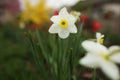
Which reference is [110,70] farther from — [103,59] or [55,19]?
[55,19]

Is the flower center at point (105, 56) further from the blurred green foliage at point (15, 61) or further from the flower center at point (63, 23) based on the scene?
the blurred green foliage at point (15, 61)

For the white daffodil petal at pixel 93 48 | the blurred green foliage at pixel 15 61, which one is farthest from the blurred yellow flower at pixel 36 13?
the white daffodil petal at pixel 93 48

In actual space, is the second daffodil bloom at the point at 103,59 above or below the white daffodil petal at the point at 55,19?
above

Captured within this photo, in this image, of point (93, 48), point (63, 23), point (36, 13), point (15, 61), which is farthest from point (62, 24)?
point (36, 13)

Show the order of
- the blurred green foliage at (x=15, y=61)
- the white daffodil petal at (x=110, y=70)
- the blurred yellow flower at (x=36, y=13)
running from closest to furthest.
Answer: the white daffodil petal at (x=110, y=70)
the blurred green foliage at (x=15, y=61)
the blurred yellow flower at (x=36, y=13)

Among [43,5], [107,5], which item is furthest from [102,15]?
[43,5]

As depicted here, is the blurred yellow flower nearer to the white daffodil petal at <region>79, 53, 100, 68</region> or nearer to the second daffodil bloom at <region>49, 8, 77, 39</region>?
the second daffodil bloom at <region>49, 8, 77, 39</region>

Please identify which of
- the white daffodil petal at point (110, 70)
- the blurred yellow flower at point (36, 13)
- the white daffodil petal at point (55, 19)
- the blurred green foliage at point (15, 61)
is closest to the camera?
the white daffodil petal at point (110, 70)
